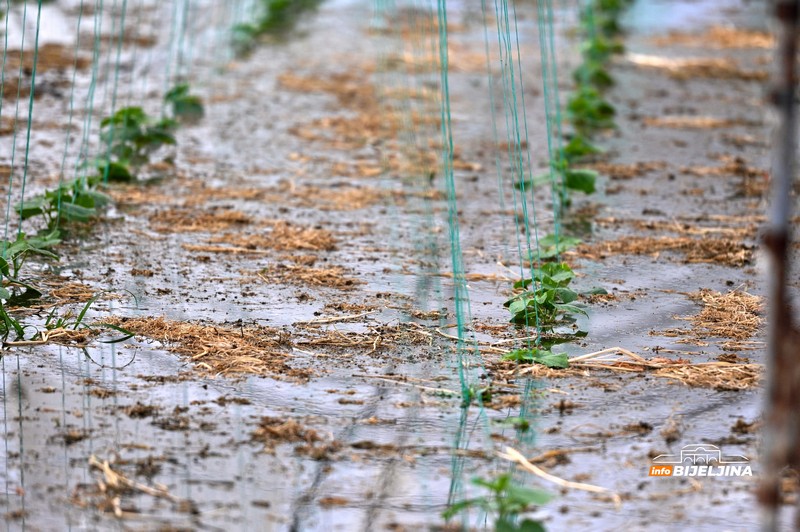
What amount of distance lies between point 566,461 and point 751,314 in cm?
151

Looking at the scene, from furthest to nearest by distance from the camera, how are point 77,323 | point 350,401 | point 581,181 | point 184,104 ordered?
1. point 184,104
2. point 581,181
3. point 77,323
4. point 350,401

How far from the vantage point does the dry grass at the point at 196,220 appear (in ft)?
16.4

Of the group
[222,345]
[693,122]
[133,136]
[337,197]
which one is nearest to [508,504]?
[222,345]

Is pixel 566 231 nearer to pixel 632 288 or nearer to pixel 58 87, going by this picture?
pixel 632 288

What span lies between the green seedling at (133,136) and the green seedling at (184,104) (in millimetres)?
400

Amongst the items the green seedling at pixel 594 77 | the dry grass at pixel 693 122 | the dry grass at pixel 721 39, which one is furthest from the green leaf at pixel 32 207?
the dry grass at pixel 721 39

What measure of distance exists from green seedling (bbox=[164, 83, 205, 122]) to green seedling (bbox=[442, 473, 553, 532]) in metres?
4.98

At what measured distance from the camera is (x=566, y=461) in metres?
2.89

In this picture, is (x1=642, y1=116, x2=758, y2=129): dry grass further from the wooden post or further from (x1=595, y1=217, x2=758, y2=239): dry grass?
the wooden post

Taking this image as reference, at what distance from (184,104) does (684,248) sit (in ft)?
12.3

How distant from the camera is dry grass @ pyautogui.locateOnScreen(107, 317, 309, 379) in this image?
3.45 m

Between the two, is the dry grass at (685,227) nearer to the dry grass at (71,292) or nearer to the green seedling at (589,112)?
the green seedling at (589,112)

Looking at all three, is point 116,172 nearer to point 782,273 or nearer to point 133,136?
point 133,136

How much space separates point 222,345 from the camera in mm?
3617
